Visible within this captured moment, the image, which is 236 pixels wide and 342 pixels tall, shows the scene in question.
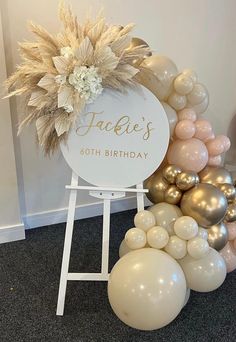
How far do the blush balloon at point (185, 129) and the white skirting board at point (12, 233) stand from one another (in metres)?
1.20

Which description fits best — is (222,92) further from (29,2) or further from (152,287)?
(152,287)

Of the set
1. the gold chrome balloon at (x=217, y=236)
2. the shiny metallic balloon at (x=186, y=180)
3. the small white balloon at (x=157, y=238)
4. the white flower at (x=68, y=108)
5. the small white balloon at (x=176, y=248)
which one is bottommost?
the gold chrome balloon at (x=217, y=236)

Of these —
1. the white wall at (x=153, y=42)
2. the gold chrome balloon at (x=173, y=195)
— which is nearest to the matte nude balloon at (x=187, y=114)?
the gold chrome balloon at (x=173, y=195)

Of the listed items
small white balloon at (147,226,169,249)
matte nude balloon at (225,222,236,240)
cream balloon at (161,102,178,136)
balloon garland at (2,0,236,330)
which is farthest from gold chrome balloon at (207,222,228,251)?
cream balloon at (161,102,178,136)

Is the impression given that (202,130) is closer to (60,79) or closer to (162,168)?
(162,168)

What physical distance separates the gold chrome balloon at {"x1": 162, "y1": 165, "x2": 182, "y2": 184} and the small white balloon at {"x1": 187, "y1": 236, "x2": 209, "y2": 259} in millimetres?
316

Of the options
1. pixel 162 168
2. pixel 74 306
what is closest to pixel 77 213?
pixel 74 306

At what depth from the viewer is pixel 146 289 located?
129 cm

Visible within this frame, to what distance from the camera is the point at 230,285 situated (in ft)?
6.18

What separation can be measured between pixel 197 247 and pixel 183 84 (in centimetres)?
76

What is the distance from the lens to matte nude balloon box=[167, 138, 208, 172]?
165 centimetres

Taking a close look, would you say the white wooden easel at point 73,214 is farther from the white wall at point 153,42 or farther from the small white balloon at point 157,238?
the white wall at point 153,42

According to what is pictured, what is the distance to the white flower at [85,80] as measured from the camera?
4.33ft

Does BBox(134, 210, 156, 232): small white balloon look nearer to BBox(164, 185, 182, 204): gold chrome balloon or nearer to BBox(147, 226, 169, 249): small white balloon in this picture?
Answer: BBox(147, 226, 169, 249): small white balloon
